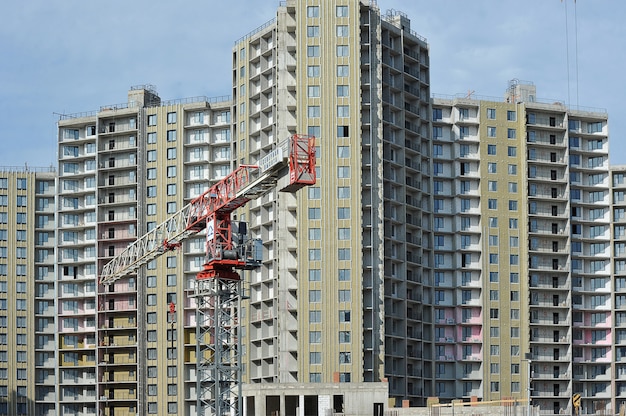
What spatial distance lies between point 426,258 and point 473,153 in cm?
2062

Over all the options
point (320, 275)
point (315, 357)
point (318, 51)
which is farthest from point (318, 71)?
point (315, 357)

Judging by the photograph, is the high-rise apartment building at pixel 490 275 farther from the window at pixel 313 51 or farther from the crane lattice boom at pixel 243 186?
the crane lattice boom at pixel 243 186

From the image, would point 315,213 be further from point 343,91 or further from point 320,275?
point 343,91

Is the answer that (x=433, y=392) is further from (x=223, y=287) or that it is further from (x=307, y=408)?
(x=223, y=287)

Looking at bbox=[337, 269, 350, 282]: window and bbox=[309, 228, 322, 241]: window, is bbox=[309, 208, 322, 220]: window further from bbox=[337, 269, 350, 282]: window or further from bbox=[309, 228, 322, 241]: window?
bbox=[337, 269, 350, 282]: window

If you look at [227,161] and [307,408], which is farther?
[227,161]

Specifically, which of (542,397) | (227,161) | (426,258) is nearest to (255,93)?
(227,161)

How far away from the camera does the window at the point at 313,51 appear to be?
565 ft

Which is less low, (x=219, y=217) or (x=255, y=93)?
(x=255, y=93)

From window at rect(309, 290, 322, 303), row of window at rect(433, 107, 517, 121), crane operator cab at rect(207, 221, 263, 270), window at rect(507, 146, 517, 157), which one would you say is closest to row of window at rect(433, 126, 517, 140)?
row of window at rect(433, 107, 517, 121)

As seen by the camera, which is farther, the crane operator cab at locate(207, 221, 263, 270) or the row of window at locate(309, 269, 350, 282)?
the row of window at locate(309, 269, 350, 282)

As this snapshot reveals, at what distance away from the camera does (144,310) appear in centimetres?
19438

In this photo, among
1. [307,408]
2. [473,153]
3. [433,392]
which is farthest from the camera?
[473,153]

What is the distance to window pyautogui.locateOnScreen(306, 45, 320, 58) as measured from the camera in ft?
565
